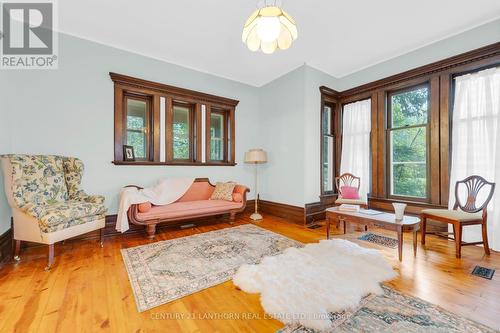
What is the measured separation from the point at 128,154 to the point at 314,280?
11.0ft

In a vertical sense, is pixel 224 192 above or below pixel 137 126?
below

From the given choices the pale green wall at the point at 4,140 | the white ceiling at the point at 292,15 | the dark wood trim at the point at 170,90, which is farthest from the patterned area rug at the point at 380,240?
the pale green wall at the point at 4,140

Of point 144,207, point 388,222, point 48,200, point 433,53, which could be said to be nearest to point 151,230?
point 144,207

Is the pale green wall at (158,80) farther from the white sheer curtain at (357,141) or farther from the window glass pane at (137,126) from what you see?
the white sheer curtain at (357,141)

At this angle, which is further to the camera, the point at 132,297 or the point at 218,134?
the point at 218,134

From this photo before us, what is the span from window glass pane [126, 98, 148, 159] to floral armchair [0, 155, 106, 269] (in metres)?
0.93

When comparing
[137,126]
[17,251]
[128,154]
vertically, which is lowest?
[17,251]

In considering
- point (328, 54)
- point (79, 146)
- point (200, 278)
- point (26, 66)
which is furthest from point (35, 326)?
point (328, 54)

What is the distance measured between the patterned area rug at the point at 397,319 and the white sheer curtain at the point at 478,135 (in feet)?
6.83

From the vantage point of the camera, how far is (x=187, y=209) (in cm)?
344

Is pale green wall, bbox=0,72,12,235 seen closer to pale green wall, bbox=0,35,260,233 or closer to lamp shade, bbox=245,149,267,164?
pale green wall, bbox=0,35,260,233

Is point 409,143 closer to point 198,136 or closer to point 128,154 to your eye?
point 198,136

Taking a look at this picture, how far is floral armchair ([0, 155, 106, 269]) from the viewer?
89.7 inches

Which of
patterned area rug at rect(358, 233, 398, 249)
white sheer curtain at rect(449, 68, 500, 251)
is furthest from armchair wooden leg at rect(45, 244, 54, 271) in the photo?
white sheer curtain at rect(449, 68, 500, 251)
